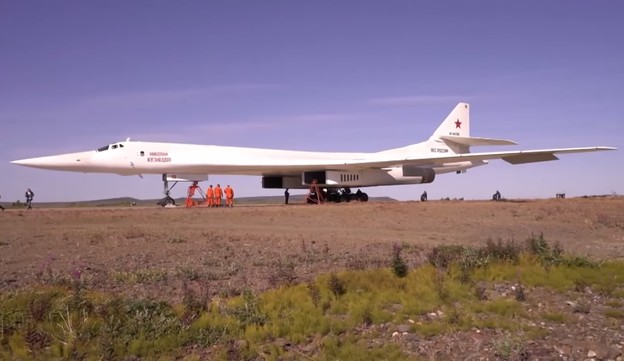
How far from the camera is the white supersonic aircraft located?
89.7 feet

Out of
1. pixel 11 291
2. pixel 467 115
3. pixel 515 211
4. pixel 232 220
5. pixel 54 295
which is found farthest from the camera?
pixel 467 115

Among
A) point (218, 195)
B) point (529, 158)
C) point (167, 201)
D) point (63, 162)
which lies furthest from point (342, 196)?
point (63, 162)

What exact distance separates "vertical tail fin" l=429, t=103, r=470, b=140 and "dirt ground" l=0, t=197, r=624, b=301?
47.6ft

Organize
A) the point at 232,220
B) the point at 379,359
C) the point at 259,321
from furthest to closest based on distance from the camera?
the point at 232,220
the point at 259,321
the point at 379,359

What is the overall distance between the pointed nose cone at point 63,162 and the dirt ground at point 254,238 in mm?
5118

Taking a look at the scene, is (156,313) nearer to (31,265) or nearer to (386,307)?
(386,307)

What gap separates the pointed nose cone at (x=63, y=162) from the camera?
25.9 metres

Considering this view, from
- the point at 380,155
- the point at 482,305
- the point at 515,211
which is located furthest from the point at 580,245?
the point at 380,155

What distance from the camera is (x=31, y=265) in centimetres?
1121

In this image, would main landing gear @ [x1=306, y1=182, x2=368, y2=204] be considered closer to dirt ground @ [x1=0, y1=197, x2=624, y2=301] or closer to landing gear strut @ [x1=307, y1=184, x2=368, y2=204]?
landing gear strut @ [x1=307, y1=184, x2=368, y2=204]

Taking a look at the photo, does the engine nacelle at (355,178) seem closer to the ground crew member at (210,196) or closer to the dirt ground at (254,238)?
the ground crew member at (210,196)

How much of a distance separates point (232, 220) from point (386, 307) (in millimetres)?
13268

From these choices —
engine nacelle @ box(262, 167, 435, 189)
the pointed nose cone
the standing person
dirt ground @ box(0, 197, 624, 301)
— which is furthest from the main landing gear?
the pointed nose cone

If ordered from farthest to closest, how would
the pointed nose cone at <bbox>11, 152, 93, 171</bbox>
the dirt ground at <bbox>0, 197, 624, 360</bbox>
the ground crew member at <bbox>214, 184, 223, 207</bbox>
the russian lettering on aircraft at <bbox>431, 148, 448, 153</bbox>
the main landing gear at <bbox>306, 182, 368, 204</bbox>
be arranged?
1. the russian lettering on aircraft at <bbox>431, 148, 448, 153</bbox>
2. the main landing gear at <bbox>306, 182, 368, 204</bbox>
3. the ground crew member at <bbox>214, 184, 223, 207</bbox>
4. the pointed nose cone at <bbox>11, 152, 93, 171</bbox>
5. the dirt ground at <bbox>0, 197, 624, 360</bbox>
